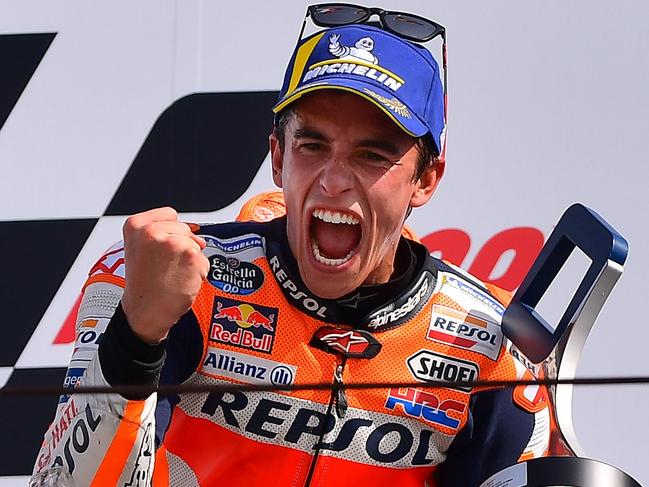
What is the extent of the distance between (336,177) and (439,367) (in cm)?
26

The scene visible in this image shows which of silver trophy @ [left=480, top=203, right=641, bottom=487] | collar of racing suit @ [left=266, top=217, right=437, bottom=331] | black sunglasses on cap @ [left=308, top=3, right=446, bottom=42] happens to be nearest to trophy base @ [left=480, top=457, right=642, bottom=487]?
silver trophy @ [left=480, top=203, right=641, bottom=487]

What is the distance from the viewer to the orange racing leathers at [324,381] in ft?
4.10

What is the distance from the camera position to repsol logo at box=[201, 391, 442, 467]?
126 cm

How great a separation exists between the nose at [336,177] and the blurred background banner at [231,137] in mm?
689

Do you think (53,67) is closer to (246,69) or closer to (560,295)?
(246,69)

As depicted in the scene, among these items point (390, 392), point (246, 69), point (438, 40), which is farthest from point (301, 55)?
point (246, 69)

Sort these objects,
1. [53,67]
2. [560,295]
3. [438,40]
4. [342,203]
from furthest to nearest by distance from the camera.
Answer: [53,67] → [560,295] → [438,40] → [342,203]

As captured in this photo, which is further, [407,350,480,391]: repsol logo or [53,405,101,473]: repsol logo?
[407,350,480,391]: repsol logo

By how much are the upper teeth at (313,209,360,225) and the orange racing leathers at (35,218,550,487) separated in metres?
0.11

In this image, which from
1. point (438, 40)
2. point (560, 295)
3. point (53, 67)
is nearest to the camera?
Result: point (438, 40)

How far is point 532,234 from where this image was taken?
1.88 m

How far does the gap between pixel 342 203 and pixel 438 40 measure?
0.29 meters

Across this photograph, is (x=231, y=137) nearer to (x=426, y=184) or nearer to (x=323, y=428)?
(x=426, y=184)

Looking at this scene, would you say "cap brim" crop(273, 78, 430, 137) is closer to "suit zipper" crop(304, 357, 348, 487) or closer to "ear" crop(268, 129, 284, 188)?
"ear" crop(268, 129, 284, 188)
